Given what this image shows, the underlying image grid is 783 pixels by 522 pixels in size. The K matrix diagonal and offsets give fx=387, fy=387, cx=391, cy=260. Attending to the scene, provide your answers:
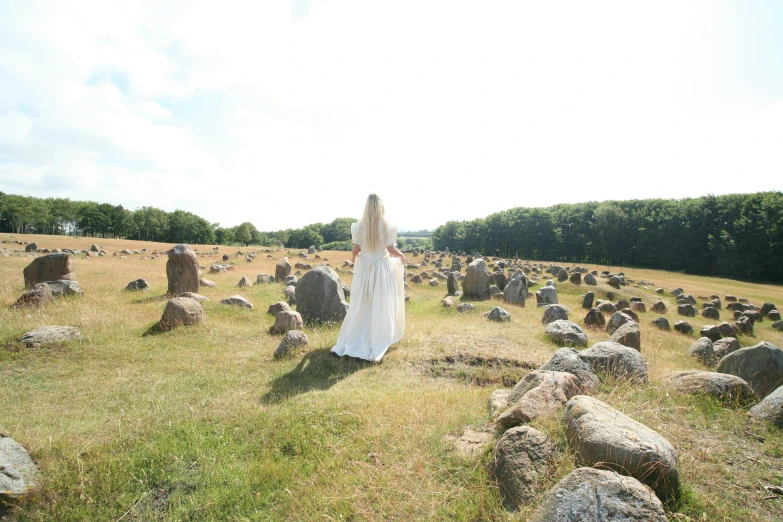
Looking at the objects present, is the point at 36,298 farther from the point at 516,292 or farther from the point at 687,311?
the point at 687,311

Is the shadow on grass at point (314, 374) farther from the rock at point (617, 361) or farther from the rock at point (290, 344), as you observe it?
the rock at point (617, 361)

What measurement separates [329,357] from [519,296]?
41.8ft

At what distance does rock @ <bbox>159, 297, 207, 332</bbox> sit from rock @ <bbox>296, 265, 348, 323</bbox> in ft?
9.06

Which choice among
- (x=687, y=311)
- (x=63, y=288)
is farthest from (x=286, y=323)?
(x=687, y=311)

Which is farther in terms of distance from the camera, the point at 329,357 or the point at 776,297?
the point at 776,297

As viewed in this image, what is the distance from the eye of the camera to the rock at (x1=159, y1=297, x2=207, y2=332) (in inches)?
382

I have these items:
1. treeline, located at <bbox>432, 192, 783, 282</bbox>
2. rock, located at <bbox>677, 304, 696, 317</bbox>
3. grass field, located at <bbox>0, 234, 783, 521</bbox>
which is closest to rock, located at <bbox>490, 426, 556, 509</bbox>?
grass field, located at <bbox>0, 234, 783, 521</bbox>

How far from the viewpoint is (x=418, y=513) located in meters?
3.77

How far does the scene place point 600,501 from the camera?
2904mm

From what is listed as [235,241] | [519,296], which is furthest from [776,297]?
[235,241]

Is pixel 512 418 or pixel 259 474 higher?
pixel 512 418

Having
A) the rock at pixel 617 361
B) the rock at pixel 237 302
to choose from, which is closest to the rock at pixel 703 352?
the rock at pixel 617 361

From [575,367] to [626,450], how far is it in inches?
103

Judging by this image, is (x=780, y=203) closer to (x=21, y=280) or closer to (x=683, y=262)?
(x=683, y=262)
